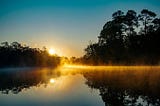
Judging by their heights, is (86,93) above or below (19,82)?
below

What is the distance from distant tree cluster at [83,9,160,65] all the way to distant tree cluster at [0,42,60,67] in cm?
4398

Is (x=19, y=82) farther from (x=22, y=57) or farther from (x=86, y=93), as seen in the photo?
(x=22, y=57)

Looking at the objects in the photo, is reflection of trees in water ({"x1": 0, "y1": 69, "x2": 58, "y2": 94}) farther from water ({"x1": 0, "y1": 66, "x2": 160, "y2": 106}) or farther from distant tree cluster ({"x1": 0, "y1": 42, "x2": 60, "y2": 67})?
distant tree cluster ({"x1": 0, "y1": 42, "x2": 60, "y2": 67})

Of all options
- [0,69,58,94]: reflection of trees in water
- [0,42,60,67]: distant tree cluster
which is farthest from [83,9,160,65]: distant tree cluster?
[0,42,60,67]: distant tree cluster

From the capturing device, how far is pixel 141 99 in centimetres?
1986

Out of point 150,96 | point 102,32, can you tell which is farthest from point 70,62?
point 150,96

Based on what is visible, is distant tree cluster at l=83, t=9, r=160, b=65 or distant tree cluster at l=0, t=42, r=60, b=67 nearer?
distant tree cluster at l=83, t=9, r=160, b=65

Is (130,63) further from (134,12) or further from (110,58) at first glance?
(134,12)

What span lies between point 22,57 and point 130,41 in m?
56.7

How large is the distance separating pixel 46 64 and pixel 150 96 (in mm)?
111945

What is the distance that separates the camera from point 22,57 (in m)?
119

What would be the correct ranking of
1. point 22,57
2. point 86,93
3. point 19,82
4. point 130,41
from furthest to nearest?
point 22,57 < point 130,41 < point 19,82 < point 86,93

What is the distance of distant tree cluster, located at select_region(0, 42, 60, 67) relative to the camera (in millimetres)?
111812

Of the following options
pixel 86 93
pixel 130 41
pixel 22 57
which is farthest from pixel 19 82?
pixel 22 57
